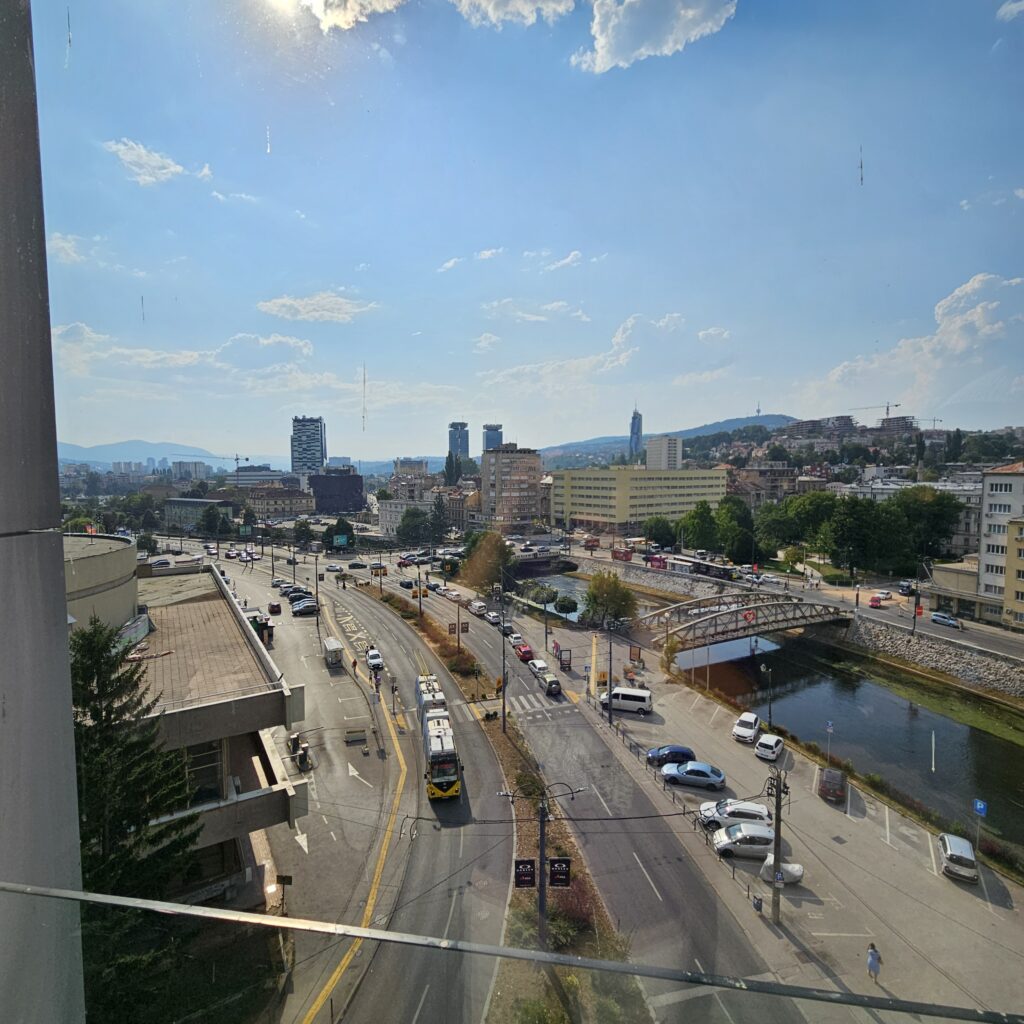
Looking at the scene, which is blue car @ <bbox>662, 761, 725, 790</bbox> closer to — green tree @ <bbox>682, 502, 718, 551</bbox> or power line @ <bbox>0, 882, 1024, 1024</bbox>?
power line @ <bbox>0, 882, 1024, 1024</bbox>

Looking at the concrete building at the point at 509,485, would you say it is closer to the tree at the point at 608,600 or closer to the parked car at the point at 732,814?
the tree at the point at 608,600

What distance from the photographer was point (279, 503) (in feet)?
198

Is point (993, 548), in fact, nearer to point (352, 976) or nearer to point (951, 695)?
point (951, 695)

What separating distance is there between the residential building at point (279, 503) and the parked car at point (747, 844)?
58050mm

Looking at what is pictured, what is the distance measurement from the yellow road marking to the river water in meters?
7.82

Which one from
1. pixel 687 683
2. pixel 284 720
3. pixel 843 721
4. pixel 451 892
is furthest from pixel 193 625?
pixel 843 721

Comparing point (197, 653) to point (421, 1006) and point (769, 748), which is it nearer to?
point (421, 1006)

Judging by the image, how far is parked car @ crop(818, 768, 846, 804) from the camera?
28.2ft

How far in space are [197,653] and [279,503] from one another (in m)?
56.3

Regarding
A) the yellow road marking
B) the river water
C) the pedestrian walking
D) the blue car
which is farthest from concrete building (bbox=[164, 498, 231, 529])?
the pedestrian walking

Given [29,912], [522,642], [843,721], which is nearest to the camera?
[29,912]

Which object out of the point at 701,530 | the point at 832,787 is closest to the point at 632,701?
the point at 832,787

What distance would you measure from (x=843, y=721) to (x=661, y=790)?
6.57 metres

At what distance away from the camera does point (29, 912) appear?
1419 millimetres
